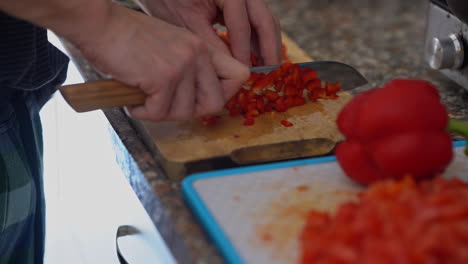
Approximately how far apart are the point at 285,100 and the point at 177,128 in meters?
0.22

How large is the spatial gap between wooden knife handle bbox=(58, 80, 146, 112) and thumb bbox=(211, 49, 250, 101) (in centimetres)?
14

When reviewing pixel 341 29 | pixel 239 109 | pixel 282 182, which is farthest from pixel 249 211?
pixel 341 29

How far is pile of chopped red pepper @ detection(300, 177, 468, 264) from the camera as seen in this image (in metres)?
0.56

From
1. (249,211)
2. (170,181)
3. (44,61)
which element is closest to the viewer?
(249,211)

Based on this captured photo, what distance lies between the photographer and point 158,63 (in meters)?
0.88

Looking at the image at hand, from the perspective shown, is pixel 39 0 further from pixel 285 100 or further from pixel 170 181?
pixel 285 100

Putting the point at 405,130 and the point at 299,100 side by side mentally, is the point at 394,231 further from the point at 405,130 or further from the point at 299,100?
the point at 299,100

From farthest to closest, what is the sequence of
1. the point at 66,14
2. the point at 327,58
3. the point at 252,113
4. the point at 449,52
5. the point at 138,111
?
A: the point at 327,58 < the point at 449,52 < the point at 252,113 < the point at 138,111 < the point at 66,14

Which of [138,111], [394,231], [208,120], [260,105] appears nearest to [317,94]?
[260,105]

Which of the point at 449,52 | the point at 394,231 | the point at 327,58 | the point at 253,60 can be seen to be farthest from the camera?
the point at 327,58

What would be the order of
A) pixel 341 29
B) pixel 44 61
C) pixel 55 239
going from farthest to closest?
pixel 55 239 → pixel 341 29 → pixel 44 61

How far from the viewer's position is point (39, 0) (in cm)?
80

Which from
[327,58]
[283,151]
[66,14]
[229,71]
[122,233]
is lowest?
[122,233]

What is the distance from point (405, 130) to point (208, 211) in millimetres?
268
